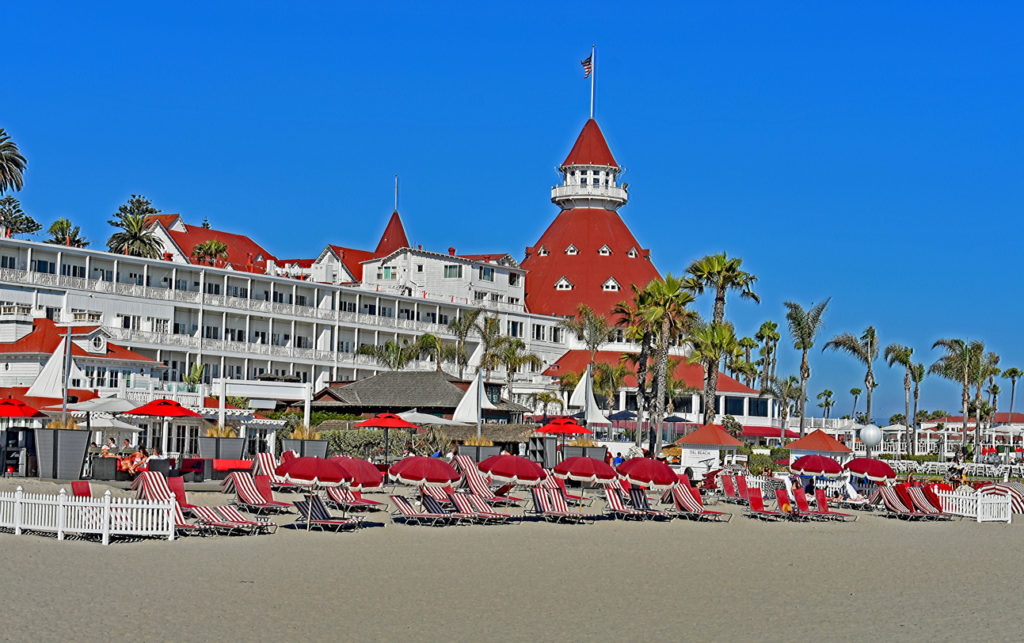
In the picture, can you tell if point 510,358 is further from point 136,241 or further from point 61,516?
point 61,516

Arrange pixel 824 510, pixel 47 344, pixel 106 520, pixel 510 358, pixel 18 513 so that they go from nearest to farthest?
pixel 106 520, pixel 18 513, pixel 824 510, pixel 47 344, pixel 510 358

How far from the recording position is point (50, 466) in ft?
100

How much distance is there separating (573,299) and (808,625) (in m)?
77.1

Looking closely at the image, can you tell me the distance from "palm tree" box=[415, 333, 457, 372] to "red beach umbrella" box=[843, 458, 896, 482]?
43.7 metres

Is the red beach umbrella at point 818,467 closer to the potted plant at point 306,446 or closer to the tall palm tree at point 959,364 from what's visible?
the potted plant at point 306,446

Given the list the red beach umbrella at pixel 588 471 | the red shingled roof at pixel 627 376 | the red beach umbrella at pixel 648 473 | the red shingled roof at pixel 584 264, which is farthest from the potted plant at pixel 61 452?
the red shingled roof at pixel 584 264

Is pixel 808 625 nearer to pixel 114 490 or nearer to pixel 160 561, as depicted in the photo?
pixel 160 561

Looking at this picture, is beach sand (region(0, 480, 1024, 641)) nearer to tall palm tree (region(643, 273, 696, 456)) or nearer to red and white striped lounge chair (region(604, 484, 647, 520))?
red and white striped lounge chair (region(604, 484, 647, 520))

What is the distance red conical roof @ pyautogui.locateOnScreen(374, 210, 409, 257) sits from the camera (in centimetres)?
10156

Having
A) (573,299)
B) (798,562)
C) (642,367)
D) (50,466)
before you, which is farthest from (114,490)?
(573,299)

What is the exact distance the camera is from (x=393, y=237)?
102m

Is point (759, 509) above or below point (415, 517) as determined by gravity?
above

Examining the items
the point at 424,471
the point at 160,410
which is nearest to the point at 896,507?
the point at 424,471

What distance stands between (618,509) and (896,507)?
7399 millimetres
